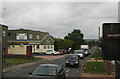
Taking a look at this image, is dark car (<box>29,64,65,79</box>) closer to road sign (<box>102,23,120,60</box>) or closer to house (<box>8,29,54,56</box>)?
road sign (<box>102,23,120,60</box>)

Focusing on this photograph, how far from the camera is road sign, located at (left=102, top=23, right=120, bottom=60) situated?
4.99 metres

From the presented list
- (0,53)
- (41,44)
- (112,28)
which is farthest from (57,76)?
(41,44)

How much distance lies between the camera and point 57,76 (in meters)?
10.6

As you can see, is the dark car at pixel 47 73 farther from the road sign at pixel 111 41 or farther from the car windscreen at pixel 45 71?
the road sign at pixel 111 41

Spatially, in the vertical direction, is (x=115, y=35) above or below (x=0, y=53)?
above

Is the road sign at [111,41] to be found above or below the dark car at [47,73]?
above

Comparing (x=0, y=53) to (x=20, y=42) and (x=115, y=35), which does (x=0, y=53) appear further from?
(x=20, y=42)

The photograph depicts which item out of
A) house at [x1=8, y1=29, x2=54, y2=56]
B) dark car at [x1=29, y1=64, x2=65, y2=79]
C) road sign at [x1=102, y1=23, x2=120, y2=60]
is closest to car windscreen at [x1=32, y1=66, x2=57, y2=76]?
dark car at [x1=29, y1=64, x2=65, y2=79]

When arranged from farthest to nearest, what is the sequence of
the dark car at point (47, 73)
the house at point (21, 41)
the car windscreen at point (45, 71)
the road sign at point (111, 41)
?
the house at point (21, 41) → the car windscreen at point (45, 71) → the dark car at point (47, 73) → the road sign at point (111, 41)

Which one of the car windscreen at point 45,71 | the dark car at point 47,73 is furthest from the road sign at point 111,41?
the car windscreen at point 45,71

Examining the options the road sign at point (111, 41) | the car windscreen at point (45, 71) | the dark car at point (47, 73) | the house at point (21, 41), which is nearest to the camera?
the road sign at point (111, 41)

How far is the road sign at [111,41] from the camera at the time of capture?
4.99 metres

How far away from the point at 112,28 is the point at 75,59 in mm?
20370

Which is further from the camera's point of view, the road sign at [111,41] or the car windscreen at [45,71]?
the car windscreen at [45,71]
